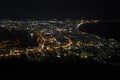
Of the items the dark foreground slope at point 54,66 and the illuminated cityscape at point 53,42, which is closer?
the dark foreground slope at point 54,66

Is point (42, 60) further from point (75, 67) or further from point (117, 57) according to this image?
point (117, 57)

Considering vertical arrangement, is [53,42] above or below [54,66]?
above

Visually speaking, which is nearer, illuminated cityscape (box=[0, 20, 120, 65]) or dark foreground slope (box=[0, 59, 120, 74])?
dark foreground slope (box=[0, 59, 120, 74])

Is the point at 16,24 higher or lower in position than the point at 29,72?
higher

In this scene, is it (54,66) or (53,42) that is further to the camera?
(53,42)

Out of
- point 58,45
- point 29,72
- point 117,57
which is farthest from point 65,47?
point 29,72

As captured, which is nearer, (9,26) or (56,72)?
(56,72)

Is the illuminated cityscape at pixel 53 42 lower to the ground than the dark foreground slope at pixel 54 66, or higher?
higher

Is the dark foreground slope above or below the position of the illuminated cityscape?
below
